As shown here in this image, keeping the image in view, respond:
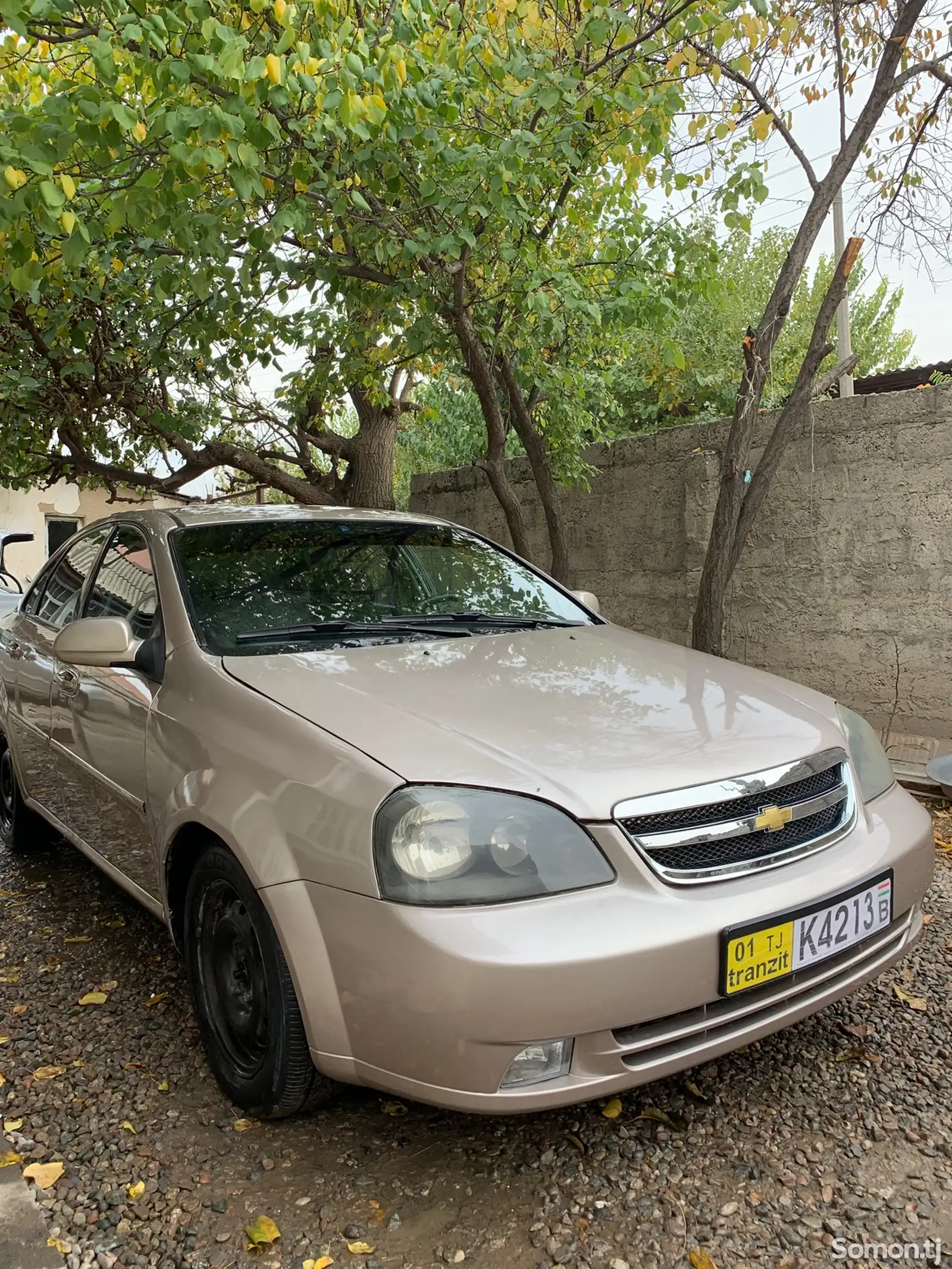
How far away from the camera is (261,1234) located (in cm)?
187

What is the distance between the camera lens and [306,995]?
1.94m

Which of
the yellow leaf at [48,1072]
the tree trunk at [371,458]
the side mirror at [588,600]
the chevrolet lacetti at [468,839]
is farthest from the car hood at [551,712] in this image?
the tree trunk at [371,458]

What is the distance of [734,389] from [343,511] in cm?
969

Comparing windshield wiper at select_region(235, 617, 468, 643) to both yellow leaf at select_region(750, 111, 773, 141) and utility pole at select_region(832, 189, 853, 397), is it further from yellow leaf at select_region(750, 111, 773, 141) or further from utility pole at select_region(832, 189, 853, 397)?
utility pole at select_region(832, 189, 853, 397)

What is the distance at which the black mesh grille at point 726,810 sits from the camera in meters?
1.94

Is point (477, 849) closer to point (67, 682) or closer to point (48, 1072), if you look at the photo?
point (48, 1072)

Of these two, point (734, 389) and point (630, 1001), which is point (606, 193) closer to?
point (630, 1001)

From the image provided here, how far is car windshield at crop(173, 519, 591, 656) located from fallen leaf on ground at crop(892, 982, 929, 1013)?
1495 millimetres

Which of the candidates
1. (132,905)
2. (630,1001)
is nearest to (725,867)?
(630,1001)

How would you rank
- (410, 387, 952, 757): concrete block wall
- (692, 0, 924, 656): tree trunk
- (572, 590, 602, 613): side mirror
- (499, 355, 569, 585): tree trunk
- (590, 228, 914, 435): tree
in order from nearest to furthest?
1. (572, 590, 602, 613): side mirror
2. (692, 0, 924, 656): tree trunk
3. (410, 387, 952, 757): concrete block wall
4. (499, 355, 569, 585): tree trunk
5. (590, 228, 914, 435): tree

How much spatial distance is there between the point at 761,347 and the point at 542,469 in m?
1.78

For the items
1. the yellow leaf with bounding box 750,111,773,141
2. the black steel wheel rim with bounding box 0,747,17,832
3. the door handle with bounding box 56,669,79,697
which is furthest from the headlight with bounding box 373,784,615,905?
the yellow leaf with bounding box 750,111,773,141

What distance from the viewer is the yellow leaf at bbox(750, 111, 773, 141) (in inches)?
199

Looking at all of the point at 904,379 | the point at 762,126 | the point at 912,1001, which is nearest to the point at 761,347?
the point at 762,126
